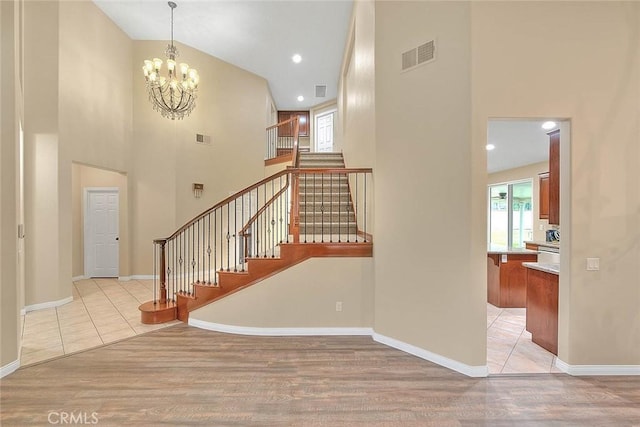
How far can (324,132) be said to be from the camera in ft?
36.2

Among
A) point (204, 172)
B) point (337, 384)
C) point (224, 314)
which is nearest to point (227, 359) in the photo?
point (224, 314)

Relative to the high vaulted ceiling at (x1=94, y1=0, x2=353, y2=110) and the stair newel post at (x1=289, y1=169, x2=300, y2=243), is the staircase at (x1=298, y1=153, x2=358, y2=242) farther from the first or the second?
the high vaulted ceiling at (x1=94, y1=0, x2=353, y2=110)

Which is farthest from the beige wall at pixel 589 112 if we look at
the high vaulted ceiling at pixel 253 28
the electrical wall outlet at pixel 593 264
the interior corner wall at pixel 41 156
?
the interior corner wall at pixel 41 156

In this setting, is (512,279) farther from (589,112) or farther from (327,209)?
(327,209)

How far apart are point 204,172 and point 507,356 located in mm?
6840

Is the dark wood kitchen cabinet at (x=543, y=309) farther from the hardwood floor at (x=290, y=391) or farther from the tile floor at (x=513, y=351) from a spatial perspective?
the hardwood floor at (x=290, y=391)

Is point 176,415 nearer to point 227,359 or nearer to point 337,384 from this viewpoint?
point 227,359

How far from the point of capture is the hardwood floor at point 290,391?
227 centimetres

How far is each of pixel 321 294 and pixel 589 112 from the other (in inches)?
138

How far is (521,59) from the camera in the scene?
2.89 m

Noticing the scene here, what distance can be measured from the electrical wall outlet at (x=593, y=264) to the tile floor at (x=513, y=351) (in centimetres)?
109

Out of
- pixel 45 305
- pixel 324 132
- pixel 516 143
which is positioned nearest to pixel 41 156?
pixel 45 305

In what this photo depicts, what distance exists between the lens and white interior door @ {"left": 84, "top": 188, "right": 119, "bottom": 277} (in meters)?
6.82

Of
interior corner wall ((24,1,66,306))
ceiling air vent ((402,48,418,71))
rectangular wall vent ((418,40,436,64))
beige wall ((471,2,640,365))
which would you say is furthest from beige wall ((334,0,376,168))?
interior corner wall ((24,1,66,306))
